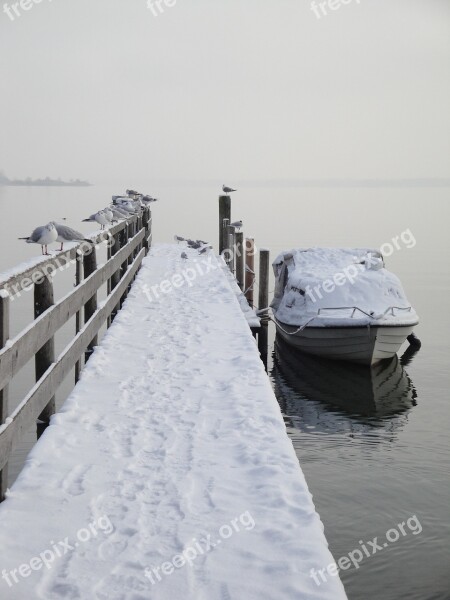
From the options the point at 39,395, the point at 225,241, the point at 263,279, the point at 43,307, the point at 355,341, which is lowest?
the point at 355,341

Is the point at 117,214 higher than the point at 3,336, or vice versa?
the point at 117,214

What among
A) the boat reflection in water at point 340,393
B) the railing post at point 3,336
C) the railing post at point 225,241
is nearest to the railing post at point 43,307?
the railing post at point 3,336

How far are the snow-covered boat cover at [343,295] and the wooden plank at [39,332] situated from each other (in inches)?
350

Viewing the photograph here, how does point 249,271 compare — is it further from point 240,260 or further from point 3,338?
point 3,338

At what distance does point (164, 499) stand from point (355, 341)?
12.2m

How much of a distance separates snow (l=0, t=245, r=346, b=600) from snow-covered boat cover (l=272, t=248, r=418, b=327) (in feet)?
28.7

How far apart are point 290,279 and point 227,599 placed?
15364 millimetres

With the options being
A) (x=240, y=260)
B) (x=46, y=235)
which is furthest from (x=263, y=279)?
(x=46, y=235)

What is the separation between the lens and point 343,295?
54.6 feet

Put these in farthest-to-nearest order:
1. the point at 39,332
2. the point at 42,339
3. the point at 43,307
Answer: the point at 43,307 → the point at 42,339 → the point at 39,332

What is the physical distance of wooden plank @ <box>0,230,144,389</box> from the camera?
4449 mm

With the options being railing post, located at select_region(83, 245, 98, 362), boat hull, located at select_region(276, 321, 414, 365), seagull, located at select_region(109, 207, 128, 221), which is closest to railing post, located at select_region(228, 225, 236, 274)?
boat hull, located at select_region(276, 321, 414, 365)

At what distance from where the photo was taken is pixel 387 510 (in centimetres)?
975

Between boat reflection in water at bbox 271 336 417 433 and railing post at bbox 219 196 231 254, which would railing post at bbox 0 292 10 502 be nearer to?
boat reflection in water at bbox 271 336 417 433
